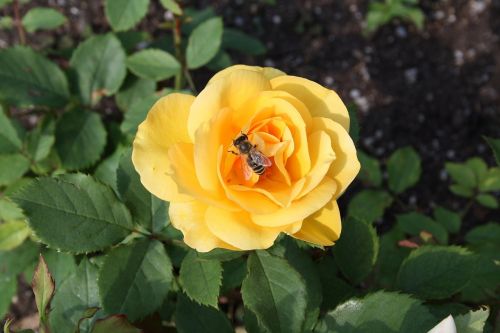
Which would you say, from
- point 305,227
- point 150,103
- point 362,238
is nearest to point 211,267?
point 305,227

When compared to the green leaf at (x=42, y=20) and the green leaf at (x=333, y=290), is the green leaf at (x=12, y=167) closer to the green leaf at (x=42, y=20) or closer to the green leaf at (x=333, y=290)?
the green leaf at (x=42, y=20)

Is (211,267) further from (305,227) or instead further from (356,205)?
(356,205)

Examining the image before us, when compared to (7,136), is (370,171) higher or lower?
lower

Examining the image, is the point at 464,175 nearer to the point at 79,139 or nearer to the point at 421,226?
the point at 421,226

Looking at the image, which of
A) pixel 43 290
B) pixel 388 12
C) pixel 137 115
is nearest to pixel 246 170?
pixel 43 290

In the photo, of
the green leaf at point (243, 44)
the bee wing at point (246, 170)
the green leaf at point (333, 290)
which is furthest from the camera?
the green leaf at point (243, 44)

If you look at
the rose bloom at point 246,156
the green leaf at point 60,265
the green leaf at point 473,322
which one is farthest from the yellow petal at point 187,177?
the green leaf at point 60,265
